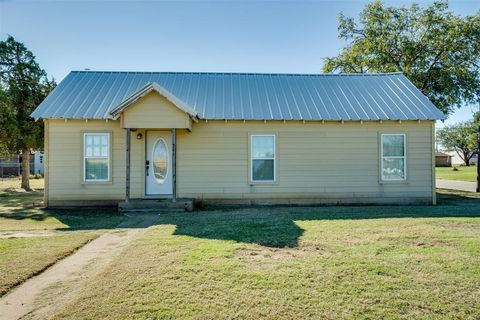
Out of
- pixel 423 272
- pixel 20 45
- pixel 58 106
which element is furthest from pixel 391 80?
pixel 20 45

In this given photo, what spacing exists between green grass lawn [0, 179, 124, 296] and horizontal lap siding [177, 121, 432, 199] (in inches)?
147

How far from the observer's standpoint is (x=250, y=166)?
12.1 metres

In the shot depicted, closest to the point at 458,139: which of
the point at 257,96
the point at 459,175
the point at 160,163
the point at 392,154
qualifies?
the point at 459,175

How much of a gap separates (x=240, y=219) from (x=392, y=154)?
22.9ft

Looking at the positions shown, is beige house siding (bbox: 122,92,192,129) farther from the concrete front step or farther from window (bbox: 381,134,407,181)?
window (bbox: 381,134,407,181)

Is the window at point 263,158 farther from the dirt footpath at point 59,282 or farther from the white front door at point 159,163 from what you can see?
the dirt footpath at point 59,282

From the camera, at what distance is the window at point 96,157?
462 inches

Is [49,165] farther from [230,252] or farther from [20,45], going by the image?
[20,45]

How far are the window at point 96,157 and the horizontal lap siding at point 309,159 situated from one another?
2.73 meters

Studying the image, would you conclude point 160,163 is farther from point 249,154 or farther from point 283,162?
point 283,162

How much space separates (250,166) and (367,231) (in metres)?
5.66

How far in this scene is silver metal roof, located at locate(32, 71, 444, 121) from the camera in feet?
39.4

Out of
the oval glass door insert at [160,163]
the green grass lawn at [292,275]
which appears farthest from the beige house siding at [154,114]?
the green grass lawn at [292,275]

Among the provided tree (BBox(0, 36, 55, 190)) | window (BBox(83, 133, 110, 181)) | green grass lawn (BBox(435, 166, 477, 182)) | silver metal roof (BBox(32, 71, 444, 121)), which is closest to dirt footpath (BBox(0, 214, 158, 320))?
window (BBox(83, 133, 110, 181))
